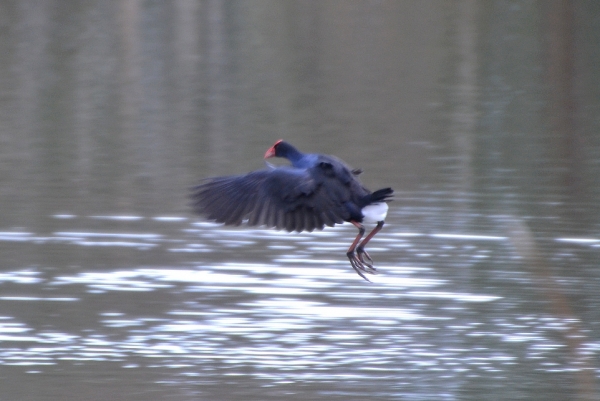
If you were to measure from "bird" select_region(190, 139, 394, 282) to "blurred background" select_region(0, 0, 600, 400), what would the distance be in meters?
1.06

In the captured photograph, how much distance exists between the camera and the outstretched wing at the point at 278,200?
20.5 feet

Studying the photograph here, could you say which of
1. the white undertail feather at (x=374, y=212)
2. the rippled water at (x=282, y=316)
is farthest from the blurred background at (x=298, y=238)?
the white undertail feather at (x=374, y=212)

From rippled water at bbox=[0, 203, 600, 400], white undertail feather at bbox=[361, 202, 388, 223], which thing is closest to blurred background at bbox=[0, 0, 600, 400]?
rippled water at bbox=[0, 203, 600, 400]

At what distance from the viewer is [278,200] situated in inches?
246

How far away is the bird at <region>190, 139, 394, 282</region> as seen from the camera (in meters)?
6.25

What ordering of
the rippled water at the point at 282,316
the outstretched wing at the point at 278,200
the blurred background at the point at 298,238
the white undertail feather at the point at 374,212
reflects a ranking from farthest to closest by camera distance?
1. the blurred background at the point at 298,238
2. the rippled water at the point at 282,316
3. the white undertail feather at the point at 374,212
4. the outstretched wing at the point at 278,200

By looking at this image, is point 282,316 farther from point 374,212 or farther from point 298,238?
point 298,238

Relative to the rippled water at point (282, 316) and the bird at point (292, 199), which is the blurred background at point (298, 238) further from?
the bird at point (292, 199)

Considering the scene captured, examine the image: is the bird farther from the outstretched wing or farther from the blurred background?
the blurred background

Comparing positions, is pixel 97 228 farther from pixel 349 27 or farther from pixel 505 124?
pixel 349 27

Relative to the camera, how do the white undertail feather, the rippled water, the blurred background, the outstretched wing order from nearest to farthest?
the outstretched wing, the white undertail feather, the rippled water, the blurred background

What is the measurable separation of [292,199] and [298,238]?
388cm

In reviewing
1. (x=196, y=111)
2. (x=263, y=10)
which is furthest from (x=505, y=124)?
(x=263, y=10)

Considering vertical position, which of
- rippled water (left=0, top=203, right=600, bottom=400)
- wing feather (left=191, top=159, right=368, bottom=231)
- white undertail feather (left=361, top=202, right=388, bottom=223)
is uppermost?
wing feather (left=191, top=159, right=368, bottom=231)
